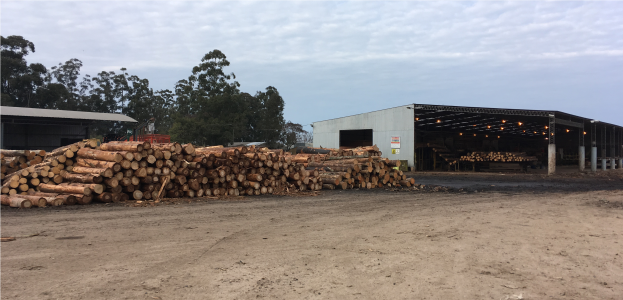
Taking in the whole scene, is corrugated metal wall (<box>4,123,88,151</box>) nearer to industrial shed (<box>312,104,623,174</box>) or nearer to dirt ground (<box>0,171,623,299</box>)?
industrial shed (<box>312,104,623,174</box>)

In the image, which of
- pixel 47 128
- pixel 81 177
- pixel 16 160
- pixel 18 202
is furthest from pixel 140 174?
pixel 47 128

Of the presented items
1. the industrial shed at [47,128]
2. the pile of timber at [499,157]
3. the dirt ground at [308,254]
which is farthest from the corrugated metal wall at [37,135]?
the pile of timber at [499,157]

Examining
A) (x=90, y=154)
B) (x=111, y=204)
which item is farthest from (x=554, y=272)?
(x=90, y=154)

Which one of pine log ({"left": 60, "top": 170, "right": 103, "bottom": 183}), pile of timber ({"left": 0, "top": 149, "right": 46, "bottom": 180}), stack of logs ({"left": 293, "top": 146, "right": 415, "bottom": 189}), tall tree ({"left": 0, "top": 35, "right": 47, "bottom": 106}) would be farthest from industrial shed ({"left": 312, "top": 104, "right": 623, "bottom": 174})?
tall tree ({"left": 0, "top": 35, "right": 47, "bottom": 106})

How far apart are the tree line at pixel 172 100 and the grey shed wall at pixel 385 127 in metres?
15.1

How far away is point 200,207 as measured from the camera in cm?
1074

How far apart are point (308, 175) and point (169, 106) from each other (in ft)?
201

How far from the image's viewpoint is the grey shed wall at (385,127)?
3038cm

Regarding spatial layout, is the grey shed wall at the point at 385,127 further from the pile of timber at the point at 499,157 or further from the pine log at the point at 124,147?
the pine log at the point at 124,147

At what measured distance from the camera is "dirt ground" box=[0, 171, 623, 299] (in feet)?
14.7

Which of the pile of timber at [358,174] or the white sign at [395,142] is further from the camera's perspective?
the white sign at [395,142]

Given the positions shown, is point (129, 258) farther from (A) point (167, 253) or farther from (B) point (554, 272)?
(B) point (554, 272)

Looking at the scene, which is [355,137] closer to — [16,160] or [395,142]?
[395,142]

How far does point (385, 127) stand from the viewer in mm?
31797
